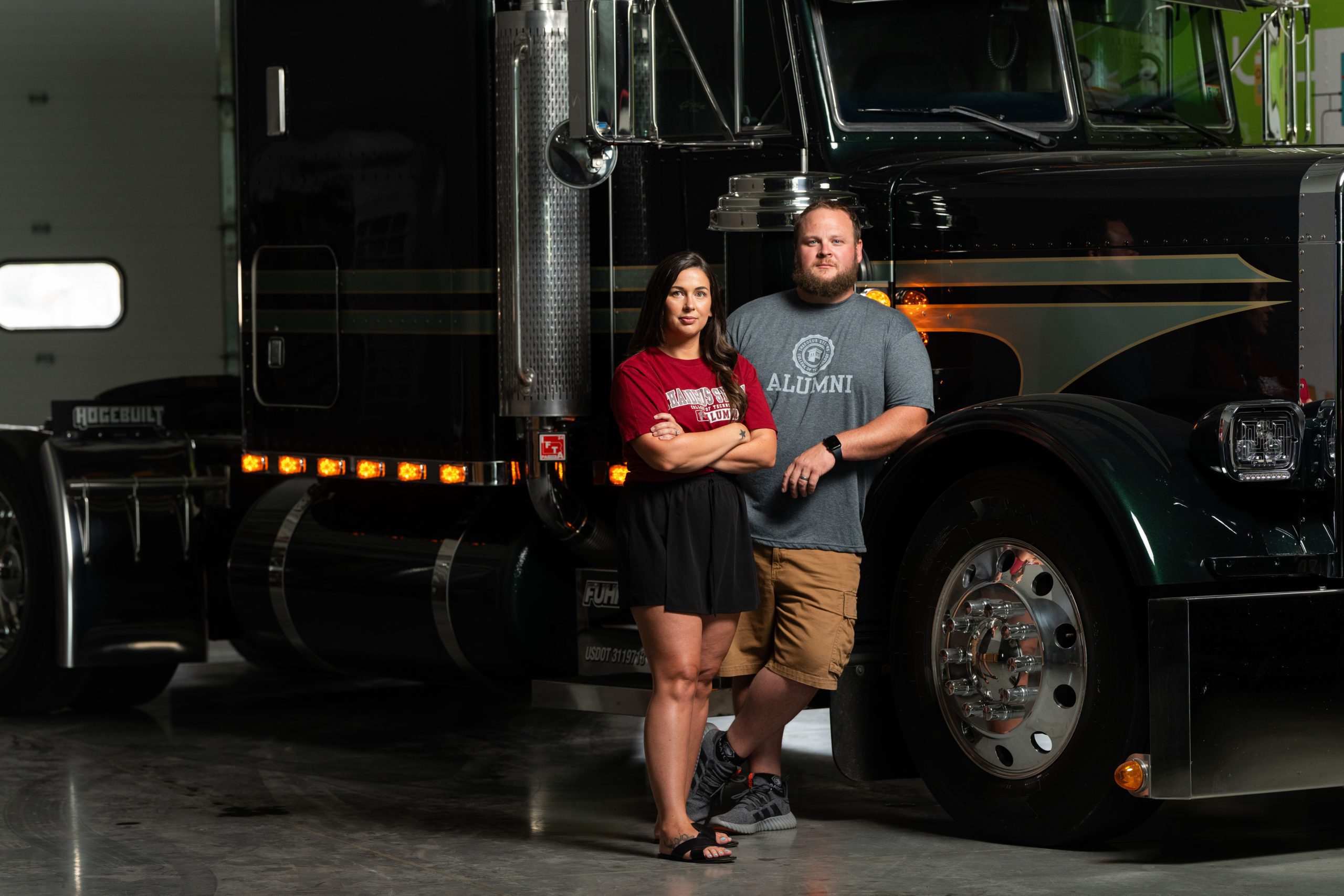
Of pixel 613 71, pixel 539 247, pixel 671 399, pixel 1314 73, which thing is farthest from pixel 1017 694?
pixel 1314 73

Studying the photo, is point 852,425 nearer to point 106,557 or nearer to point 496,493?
point 496,493

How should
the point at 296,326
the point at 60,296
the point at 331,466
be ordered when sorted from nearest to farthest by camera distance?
the point at 331,466 → the point at 296,326 → the point at 60,296

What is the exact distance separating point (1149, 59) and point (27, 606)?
4.62 metres

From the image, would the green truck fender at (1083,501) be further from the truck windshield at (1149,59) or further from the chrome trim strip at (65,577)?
the chrome trim strip at (65,577)

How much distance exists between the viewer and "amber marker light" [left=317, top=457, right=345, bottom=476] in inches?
293

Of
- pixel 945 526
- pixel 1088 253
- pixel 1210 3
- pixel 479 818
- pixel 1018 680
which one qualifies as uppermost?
→ pixel 1210 3

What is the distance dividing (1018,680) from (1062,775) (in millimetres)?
275

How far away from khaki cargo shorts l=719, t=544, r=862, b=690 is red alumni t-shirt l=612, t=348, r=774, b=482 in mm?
391

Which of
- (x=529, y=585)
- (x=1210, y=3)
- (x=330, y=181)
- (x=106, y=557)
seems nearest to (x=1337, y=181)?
(x=1210, y=3)

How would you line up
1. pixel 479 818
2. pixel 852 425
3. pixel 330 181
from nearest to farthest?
pixel 852 425 → pixel 479 818 → pixel 330 181

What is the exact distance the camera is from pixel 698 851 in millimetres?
5562

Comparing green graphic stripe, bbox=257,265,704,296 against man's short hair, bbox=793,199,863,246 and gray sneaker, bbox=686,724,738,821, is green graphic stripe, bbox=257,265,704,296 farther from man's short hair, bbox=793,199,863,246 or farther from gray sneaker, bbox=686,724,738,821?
gray sneaker, bbox=686,724,738,821

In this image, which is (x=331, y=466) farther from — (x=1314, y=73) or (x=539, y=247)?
(x=1314, y=73)

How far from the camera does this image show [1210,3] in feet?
24.3
